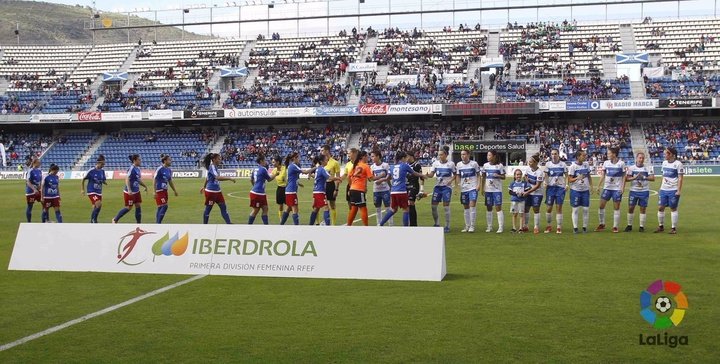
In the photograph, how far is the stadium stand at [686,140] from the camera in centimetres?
5616

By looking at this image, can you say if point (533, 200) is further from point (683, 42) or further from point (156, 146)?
point (683, 42)

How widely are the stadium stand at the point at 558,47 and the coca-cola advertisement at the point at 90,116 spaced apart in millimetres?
36704

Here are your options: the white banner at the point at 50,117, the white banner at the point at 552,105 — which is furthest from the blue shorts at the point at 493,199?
the white banner at the point at 50,117

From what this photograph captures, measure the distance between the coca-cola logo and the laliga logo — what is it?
49.8 meters

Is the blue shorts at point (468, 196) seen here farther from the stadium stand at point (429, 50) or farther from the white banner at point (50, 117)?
the white banner at point (50, 117)

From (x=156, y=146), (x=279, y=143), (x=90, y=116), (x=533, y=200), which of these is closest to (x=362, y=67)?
(x=279, y=143)

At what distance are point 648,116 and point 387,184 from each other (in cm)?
4785

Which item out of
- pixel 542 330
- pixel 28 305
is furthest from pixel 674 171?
pixel 28 305

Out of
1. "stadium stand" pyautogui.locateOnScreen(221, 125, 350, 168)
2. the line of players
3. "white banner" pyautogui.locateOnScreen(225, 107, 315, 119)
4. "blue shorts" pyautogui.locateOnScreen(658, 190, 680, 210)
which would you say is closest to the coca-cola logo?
"stadium stand" pyautogui.locateOnScreen(221, 125, 350, 168)

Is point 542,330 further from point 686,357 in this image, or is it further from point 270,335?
point 270,335

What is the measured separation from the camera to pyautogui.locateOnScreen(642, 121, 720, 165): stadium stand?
184ft

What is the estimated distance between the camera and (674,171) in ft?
63.0

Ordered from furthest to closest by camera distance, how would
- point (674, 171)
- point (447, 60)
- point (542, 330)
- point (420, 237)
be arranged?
point (447, 60) → point (674, 171) → point (420, 237) → point (542, 330)

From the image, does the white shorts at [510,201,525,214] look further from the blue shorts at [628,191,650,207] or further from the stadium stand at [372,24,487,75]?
the stadium stand at [372,24,487,75]
